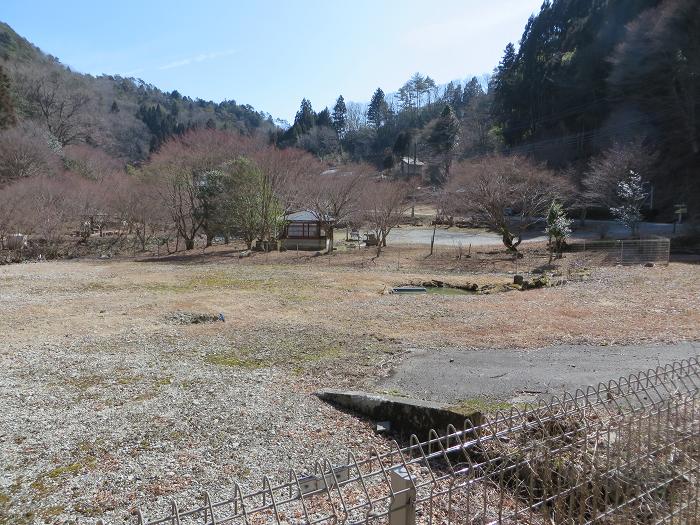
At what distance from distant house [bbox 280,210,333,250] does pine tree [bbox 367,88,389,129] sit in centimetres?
4608

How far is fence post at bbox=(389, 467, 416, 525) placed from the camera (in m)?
1.87

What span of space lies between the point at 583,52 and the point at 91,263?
37956 mm

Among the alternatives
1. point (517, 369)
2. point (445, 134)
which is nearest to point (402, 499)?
point (517, 369)

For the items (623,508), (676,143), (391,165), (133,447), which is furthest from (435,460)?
(391,165)

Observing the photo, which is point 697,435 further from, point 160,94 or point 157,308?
point 160,94

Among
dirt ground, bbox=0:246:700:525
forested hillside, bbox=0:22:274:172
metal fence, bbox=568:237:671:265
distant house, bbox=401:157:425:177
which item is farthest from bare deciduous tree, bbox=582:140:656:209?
forested hillside, bbox=0:22:274:172

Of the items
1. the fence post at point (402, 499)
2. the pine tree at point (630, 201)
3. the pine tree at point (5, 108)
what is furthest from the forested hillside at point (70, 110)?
the fence post at point (402, 499)

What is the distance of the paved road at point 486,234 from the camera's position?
82.9 feet

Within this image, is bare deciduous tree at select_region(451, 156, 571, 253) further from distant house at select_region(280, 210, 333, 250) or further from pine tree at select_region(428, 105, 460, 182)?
pine tree at select_region(428, 105, 460, 182)

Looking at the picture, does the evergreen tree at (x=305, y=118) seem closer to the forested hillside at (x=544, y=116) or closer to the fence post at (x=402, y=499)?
the forested hillside at (x=544, y=116)

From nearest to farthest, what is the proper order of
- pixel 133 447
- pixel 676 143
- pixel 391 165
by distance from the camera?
pixel 133 447, pixel 676 143, pixel 391 165

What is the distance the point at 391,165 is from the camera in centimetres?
6000

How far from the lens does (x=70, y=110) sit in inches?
1831

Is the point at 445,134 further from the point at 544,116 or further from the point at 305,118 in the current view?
the point at 305,118
